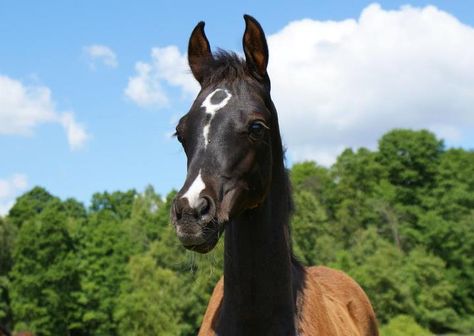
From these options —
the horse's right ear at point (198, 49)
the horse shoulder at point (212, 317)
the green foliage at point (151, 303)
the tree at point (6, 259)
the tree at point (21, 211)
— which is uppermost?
the tree at point (21, 211)

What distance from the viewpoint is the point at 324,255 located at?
4978 centimetres

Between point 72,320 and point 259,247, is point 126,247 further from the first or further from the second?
point 259,247

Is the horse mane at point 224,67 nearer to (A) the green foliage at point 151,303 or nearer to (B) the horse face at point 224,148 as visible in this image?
(B) the horse face at point 224,148

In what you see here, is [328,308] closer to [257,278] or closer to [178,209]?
[257,278]

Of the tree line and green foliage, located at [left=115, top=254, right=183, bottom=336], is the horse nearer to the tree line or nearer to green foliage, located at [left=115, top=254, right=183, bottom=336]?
the tree line

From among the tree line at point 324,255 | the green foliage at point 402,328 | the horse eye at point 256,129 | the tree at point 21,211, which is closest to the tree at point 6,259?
the tree line at point 324,255

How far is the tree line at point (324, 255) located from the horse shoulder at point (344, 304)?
89.5ft

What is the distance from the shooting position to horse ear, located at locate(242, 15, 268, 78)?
16.3 ft

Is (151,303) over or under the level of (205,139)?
over

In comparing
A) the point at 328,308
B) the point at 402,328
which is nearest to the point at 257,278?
the point at 328,308

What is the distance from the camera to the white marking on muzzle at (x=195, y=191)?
4.04 metres

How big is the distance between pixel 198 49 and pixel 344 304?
351 centimetres

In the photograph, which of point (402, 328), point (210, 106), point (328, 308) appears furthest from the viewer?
point (402, 328)

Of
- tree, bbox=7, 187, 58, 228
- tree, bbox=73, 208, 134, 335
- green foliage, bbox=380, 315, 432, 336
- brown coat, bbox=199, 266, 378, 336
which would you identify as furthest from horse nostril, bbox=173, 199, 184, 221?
tree, bbox=7, 187, 58, 228
